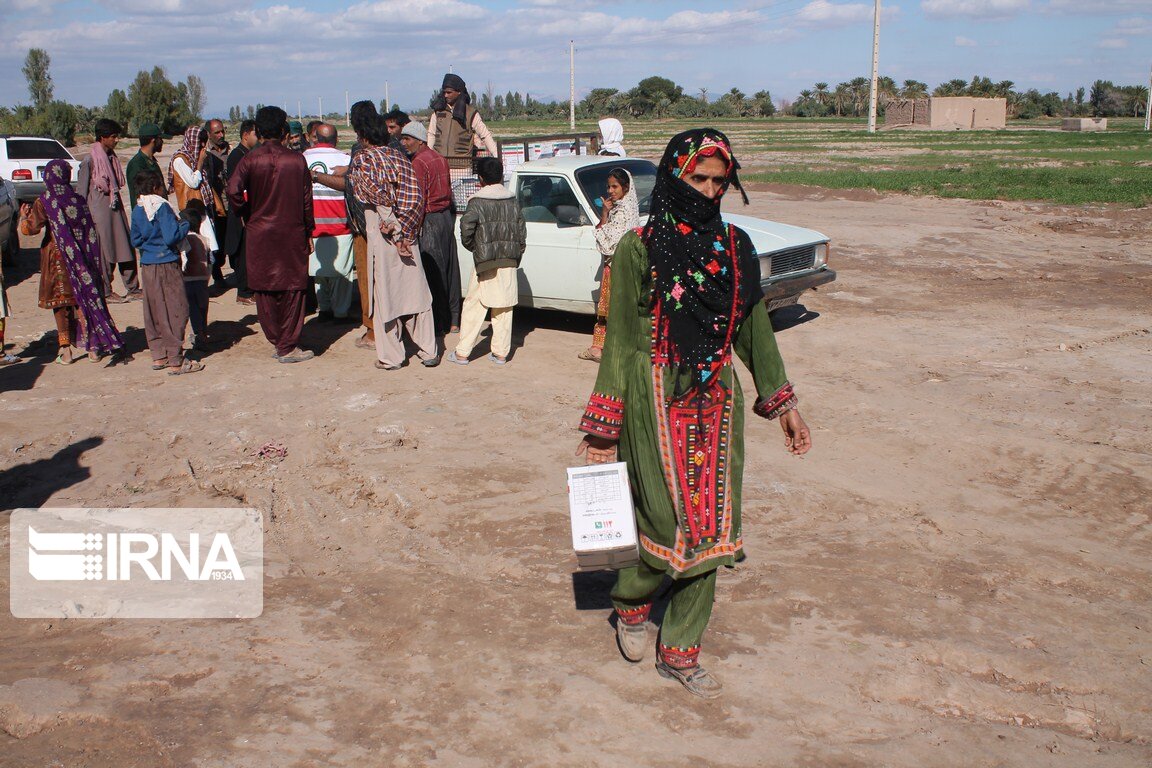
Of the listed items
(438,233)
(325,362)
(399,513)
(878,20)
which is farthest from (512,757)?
(878,20)

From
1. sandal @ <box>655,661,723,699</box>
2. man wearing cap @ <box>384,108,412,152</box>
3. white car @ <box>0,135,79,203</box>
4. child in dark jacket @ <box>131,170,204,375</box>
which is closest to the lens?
sandal @ <box>655,661,723,699</box>

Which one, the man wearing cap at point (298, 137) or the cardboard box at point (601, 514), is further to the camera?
the man wearing cap at point (298, 137)

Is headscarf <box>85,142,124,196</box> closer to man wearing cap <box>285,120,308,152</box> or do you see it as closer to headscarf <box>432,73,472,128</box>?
man wearing cap <box>285,120,308,152</box>

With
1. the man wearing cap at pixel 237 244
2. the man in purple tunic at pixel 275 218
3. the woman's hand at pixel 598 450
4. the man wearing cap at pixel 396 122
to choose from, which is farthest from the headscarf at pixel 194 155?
the woman's hand at pixel 598 450

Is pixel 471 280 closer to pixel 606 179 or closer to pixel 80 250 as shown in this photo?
pixel 606 179

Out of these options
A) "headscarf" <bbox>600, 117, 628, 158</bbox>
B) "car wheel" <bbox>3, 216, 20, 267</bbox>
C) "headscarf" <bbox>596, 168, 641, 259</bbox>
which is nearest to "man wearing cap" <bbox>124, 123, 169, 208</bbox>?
"headscarf" <bbox>596, 168, 641, 259</bbox>

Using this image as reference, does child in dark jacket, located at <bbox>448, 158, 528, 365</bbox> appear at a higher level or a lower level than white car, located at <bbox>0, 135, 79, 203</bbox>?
lower

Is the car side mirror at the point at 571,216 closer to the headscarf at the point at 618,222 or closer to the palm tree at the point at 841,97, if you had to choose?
the headscarf at the point at 618,222

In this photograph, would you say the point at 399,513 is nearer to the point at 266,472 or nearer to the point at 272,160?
the point at 266,472

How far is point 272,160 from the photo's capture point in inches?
310

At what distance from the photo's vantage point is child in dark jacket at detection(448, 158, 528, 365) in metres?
8.09

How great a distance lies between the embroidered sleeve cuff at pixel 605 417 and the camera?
3.48 metres

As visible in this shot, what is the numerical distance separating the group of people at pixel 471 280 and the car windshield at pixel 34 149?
8357mm

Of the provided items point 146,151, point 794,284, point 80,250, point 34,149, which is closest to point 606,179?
point 794,284
